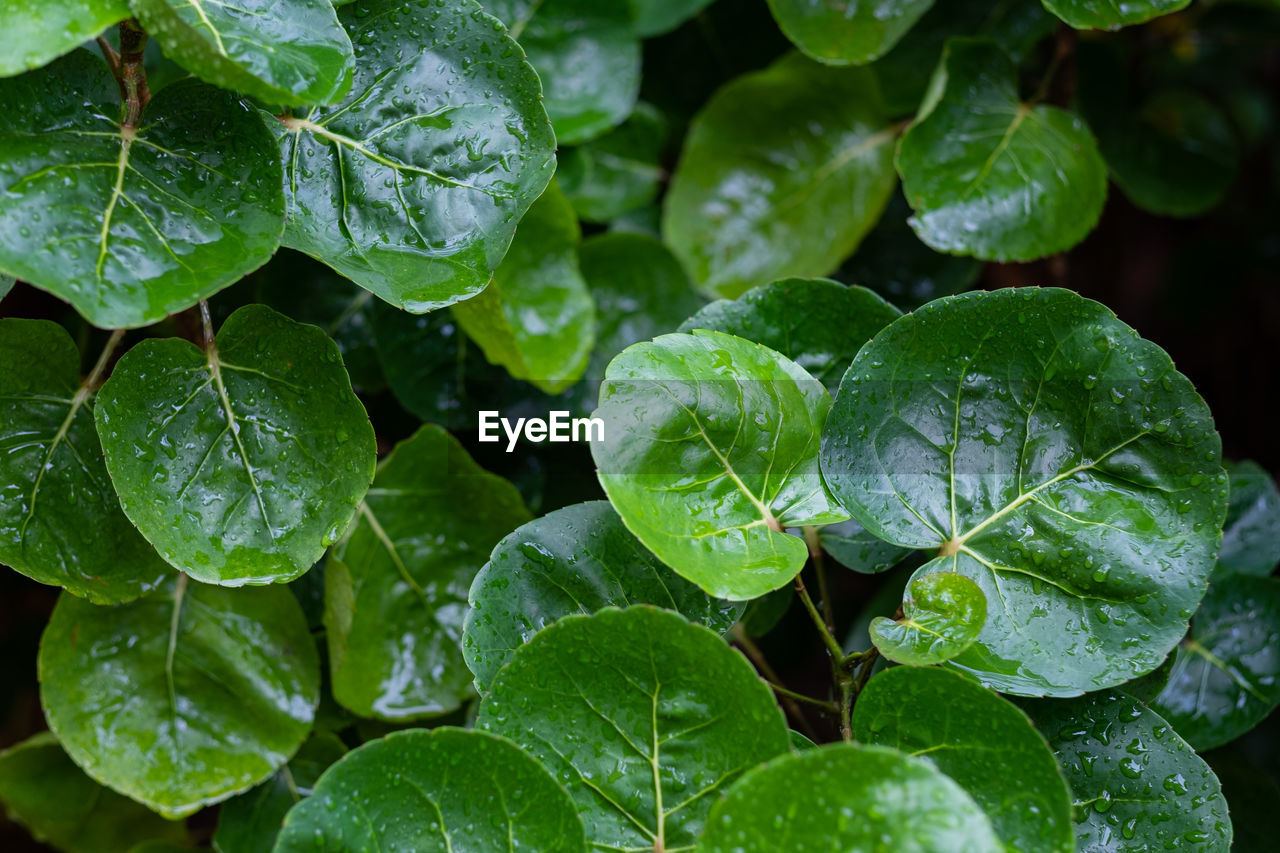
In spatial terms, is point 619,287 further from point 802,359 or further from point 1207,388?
point 1207,388

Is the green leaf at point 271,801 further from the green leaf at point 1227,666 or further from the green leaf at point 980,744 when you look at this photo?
the green leaf at point 1227,666

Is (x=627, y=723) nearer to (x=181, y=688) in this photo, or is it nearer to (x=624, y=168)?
(x=181, y=688)

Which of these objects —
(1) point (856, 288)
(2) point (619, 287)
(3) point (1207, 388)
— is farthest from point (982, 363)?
(3) point (1207, 388)

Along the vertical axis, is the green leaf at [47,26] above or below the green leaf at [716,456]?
above

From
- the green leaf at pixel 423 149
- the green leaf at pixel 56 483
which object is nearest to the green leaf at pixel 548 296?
the green leaf at pixel 423 149

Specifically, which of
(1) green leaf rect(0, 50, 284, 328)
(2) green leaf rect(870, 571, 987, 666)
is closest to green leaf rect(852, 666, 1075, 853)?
(2) green leaf rect(870, 571, 987, 666)

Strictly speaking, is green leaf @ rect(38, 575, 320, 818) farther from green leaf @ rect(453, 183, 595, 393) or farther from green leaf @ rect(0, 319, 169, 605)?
green leaf @ rect(453, 183, 595, 393)

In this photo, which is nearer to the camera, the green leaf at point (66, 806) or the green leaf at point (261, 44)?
the green leaf at point (261, 44)
